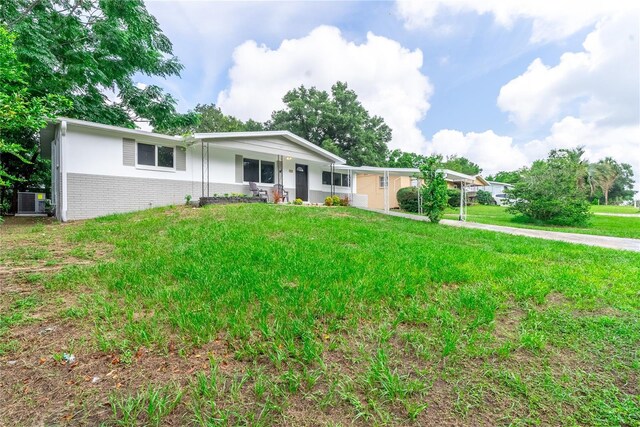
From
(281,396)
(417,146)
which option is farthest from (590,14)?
(417,146)

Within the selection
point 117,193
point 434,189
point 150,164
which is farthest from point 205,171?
point 434,189

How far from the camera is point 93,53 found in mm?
12648

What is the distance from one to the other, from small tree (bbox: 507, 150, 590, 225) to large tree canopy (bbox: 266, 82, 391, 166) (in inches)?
541

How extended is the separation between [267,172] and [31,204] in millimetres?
9842

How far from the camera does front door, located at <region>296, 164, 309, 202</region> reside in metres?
16.2

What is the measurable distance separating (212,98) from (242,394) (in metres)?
36.1

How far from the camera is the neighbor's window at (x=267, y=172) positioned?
1457 centimetres

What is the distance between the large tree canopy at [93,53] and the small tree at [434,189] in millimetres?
13125

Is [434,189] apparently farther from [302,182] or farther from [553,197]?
[553,197]

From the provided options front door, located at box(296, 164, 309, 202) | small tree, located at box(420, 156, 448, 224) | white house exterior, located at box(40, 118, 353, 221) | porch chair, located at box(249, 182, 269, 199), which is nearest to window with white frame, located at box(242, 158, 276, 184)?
white house exterior, located at box(40, 118, 353, 221)

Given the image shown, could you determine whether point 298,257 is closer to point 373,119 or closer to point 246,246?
point 246,246

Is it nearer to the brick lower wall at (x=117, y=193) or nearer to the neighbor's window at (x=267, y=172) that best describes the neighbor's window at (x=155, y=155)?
the brick lower wall at (x=117, y=193)

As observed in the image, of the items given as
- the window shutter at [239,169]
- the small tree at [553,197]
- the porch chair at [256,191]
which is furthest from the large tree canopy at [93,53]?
the small tree at [553,197]

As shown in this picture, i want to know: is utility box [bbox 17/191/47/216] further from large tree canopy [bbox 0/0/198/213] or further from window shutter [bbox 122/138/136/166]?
window shutter [bbox 122/138/136/166]
